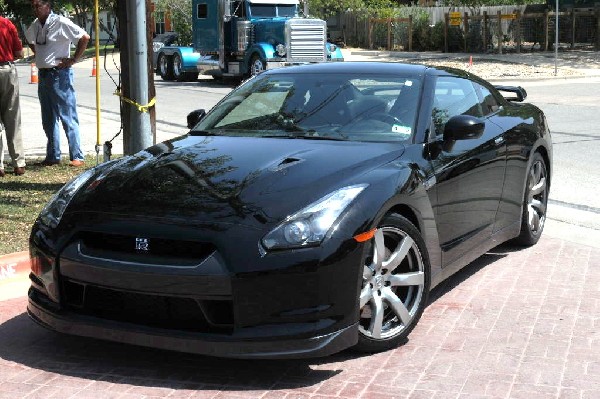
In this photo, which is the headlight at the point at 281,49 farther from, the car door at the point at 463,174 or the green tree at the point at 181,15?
the green tree at the point at 181,15

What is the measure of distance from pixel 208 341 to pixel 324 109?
2.08 metres

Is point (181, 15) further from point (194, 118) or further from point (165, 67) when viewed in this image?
point (194, 118)

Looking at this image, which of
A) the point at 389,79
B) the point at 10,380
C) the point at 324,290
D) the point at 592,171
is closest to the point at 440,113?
the point at 389,79

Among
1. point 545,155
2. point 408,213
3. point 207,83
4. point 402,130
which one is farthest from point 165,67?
point 408,213

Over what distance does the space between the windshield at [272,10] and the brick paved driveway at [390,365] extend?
22.5 metres

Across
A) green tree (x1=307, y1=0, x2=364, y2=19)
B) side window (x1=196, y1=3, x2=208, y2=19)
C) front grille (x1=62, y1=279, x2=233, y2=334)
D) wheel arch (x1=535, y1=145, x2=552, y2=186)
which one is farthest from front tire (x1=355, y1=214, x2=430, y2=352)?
green tree (x1=307, y1=0, x2=364, y2=19)

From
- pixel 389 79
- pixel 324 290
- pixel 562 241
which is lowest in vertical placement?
pixel 562 241

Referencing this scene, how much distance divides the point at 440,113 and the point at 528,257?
1729 mm

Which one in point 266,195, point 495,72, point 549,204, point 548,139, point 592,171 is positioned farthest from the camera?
point 495,72

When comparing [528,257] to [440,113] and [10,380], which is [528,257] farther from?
[10,380]

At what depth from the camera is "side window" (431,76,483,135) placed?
6.04m

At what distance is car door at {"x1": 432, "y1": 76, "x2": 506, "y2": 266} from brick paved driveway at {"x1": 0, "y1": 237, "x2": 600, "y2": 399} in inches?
18.6

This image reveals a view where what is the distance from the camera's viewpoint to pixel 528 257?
7207mm

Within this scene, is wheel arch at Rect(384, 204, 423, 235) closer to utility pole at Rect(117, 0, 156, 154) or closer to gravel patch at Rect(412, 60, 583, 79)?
utility pole at Rect(117, 0, 156, 154)
